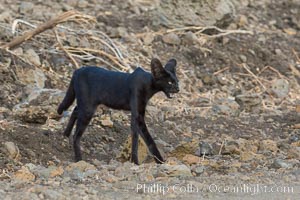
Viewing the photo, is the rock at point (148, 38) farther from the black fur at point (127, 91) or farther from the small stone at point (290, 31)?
the black fur at point (127, 91)

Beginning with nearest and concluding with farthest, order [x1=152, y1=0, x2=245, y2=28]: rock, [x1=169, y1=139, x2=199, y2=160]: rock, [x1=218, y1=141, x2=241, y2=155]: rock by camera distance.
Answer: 1. [x1=169, y1=139, x2=199, y2=160]: rock
2. [x1=218, y1=141, x2=241, y2=155]: rock
3. [x1=152, y1=0, x2=245, y2=28]: rock

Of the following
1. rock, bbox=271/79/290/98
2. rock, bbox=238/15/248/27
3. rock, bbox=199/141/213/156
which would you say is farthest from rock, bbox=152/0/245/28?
rock, bbox=199/141/213/156

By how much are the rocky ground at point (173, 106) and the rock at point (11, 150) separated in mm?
12

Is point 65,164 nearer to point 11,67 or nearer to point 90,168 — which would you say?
point 90,168

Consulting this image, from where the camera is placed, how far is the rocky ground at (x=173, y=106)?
7.41 m

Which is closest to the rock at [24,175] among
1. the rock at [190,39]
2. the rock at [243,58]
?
the rock at [190,39]

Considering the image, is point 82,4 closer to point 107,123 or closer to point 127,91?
point 107,123

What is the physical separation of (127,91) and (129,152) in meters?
0.61

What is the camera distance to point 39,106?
32.7ft

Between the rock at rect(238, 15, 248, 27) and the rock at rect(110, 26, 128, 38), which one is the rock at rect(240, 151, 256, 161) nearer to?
the rock at rect(110, 26, 128, 38)

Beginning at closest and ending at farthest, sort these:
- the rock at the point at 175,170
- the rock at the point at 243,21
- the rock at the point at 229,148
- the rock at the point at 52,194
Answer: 1. the rock at the point at 52,194
2. the rock at the point at 175,170
3. the rock at the point at 229,148
4. the rock at the point at 243,21

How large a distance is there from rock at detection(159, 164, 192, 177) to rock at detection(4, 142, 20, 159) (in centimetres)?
142

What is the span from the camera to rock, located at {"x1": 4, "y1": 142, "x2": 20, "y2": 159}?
828 cm

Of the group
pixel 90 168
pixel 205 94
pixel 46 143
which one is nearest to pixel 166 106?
pixel 205 94
